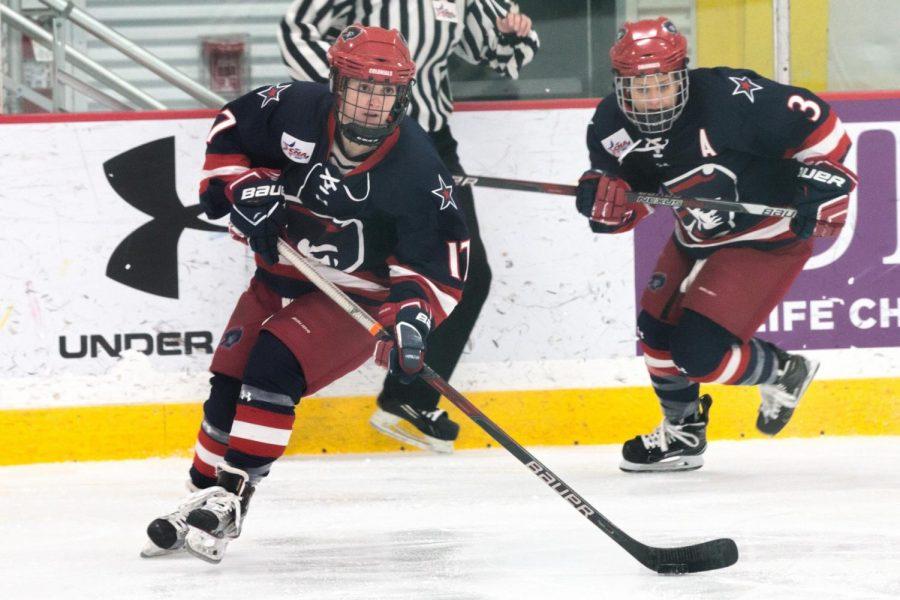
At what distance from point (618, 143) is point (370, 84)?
951 mm

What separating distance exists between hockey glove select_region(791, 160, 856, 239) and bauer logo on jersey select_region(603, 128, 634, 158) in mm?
406

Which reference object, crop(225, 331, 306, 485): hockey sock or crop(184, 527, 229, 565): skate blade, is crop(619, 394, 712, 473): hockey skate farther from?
crop(184, 527, 229, 565): skate blade

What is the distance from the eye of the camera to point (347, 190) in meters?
2.65

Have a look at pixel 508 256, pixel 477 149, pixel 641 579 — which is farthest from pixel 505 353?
pixel 641 579

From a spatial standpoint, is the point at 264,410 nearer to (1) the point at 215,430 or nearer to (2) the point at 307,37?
(1) the point at 215,430

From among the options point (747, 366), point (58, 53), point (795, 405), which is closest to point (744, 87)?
point (747, 366)

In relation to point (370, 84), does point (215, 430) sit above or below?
below

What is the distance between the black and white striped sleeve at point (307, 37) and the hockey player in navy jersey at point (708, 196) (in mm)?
796

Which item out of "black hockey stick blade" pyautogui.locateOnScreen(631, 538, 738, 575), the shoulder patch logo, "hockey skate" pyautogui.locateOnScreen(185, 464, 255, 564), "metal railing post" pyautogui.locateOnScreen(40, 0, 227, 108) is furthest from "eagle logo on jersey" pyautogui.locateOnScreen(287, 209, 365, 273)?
"metal railing post" pyautogui.locateOnScreen(40, 0, 227, 108)

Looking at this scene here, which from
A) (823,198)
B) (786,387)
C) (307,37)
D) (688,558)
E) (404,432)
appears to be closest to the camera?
(688,558)

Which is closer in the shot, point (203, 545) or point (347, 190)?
point (203, 545)

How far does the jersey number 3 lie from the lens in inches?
124

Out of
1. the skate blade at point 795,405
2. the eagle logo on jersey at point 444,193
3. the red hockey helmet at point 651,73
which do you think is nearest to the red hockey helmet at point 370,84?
the eagle logo on jersey at point 444,193

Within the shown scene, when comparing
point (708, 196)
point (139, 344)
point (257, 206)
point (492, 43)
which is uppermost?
point (492, 43)
